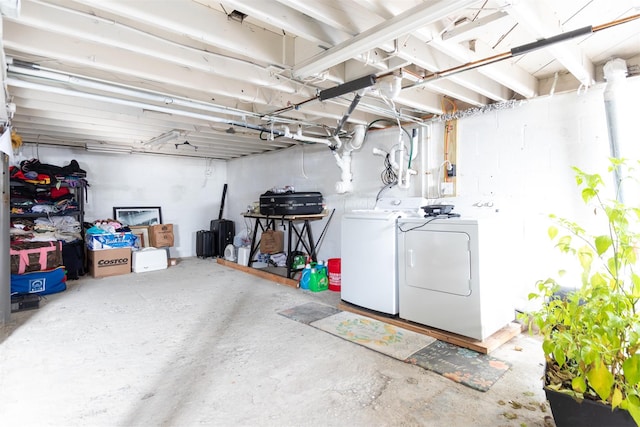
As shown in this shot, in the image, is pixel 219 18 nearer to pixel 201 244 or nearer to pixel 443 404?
pixel 443 404

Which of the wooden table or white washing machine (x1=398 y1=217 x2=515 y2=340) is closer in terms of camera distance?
white washing machine (x1=398 y1=217 x2=515 y2=340)

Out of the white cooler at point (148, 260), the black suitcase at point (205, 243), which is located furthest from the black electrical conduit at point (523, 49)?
the black suitcase at point (205, 243)

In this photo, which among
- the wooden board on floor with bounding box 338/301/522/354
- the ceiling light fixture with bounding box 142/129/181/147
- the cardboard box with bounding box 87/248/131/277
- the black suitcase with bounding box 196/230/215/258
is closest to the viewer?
the wooden board on floor with bounding box 338/301/522/354

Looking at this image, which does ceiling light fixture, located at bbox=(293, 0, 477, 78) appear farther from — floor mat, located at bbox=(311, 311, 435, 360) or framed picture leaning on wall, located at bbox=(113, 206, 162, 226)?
framed picture leaning on wall, located at bbox=(113, 206, 162, 226)

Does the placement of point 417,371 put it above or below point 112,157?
below

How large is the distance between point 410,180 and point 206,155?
14.8 ft

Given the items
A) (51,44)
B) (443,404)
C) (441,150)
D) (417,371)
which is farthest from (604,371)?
(51,44)

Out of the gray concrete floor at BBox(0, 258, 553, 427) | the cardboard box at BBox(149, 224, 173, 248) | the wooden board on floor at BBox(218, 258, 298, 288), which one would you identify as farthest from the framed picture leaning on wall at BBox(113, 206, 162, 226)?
the gray concrete floor at BBox(0, 258, 553, 427)

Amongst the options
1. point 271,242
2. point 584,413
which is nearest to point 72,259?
point 271,242

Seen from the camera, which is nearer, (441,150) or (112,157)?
(441,150)

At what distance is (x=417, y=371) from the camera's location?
2189 mm

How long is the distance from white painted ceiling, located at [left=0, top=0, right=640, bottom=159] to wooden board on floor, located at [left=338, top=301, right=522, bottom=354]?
198cm

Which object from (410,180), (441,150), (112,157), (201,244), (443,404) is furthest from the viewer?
(201,244)

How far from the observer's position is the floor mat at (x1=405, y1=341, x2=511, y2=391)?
207 centimetres
